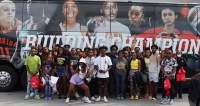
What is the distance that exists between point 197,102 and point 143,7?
4.38 m

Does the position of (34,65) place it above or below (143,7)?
below

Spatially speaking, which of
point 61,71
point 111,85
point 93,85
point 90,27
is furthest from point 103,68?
point 90,27

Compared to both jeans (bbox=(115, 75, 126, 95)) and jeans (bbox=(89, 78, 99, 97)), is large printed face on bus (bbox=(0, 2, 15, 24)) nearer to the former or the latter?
jeans (bbox=(89, 78, 99, 97))

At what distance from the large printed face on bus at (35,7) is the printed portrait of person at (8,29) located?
0.46 m

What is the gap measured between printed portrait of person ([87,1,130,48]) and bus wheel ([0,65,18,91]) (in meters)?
2.75

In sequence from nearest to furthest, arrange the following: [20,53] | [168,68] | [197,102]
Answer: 1. [197,102]
2. [168,68]
3. [20,53]

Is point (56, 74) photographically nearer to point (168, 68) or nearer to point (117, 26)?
point (117, 26)

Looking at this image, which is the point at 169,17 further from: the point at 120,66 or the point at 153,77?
the point at 120,66

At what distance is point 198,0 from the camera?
1647cm

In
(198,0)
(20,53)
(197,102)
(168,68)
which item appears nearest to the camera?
(197,102)

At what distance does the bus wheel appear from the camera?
959 centimetres

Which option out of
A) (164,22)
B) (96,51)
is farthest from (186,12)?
(96,51)

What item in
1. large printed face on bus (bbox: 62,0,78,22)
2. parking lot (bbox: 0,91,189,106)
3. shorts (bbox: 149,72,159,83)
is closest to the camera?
parking lot (bbox: 0,91,189,106)

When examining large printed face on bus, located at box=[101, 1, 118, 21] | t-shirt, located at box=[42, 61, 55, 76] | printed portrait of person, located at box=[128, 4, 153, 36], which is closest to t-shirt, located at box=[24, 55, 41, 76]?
t-shirt, located at box=[42, 61, 55, 76]
